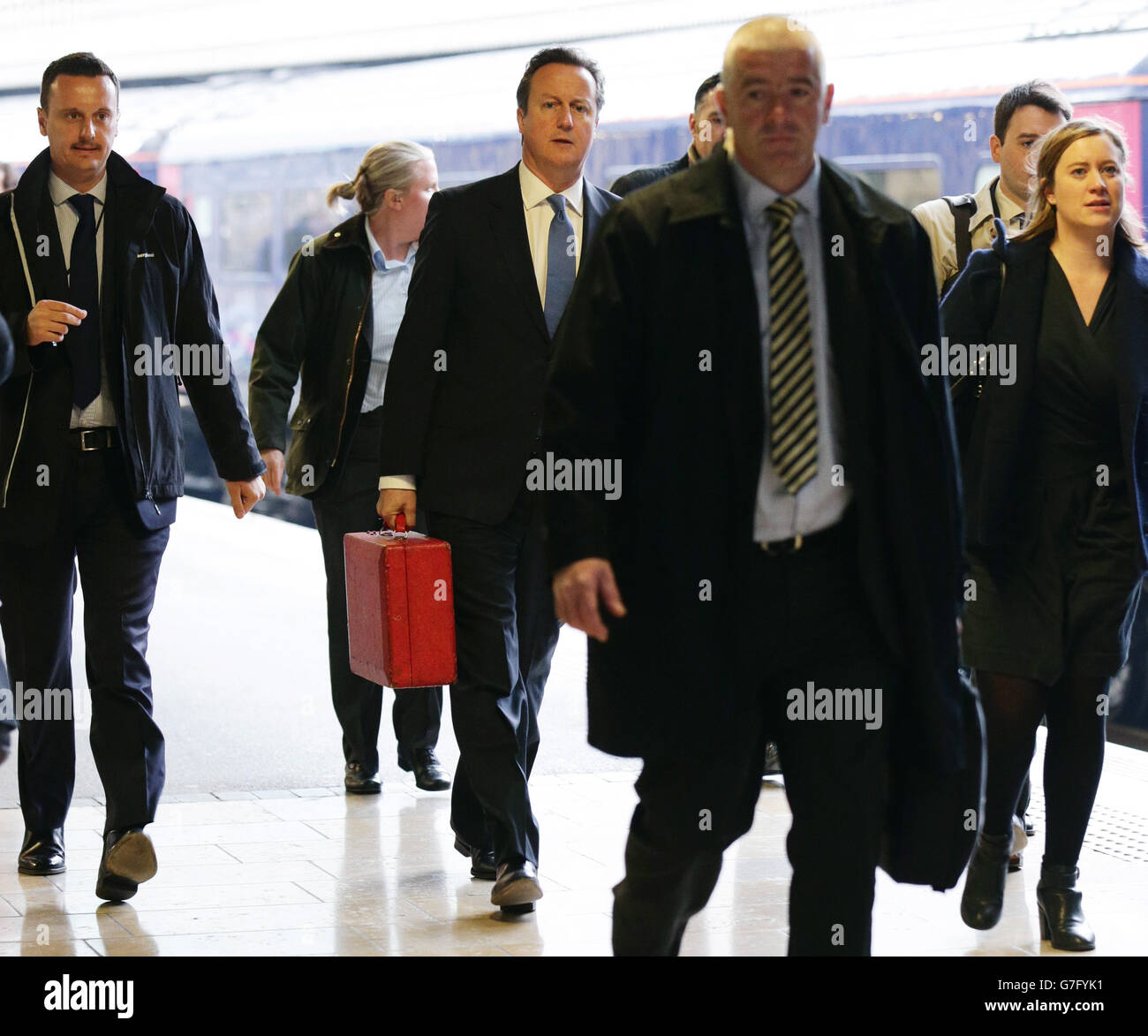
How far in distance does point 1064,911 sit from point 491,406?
6.07ft

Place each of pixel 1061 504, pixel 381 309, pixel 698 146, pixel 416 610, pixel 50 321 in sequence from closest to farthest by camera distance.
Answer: pixel 1061 504
pixel 416 610
pixel 50 321
pixel 698 146
pixel 381 309

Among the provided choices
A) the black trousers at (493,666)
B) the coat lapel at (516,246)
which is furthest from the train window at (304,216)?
the black trousers at (493,666)

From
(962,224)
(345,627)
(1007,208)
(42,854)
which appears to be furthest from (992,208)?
(42,854)

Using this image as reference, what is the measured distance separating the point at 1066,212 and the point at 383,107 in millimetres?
8876

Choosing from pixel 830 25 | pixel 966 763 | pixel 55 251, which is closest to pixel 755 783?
pixel 966 763

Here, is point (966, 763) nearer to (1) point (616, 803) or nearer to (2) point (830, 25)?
(1) point (616, 803)

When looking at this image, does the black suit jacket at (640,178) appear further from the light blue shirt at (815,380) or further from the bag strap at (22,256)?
the light blue shirt at (815,380)

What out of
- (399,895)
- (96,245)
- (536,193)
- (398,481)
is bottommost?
(399,895)

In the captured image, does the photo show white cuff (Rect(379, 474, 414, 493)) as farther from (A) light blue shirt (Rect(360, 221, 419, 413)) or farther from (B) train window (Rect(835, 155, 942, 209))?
(B) train window (Rect(835, 155, 942, 209))

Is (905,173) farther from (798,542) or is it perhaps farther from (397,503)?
(798,542)

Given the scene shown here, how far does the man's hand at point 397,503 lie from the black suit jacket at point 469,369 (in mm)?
45

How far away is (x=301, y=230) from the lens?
555 inches

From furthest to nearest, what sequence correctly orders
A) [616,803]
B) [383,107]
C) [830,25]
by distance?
1. [383,107]
2. [830,25]
3. [616,803]

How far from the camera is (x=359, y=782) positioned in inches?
242
